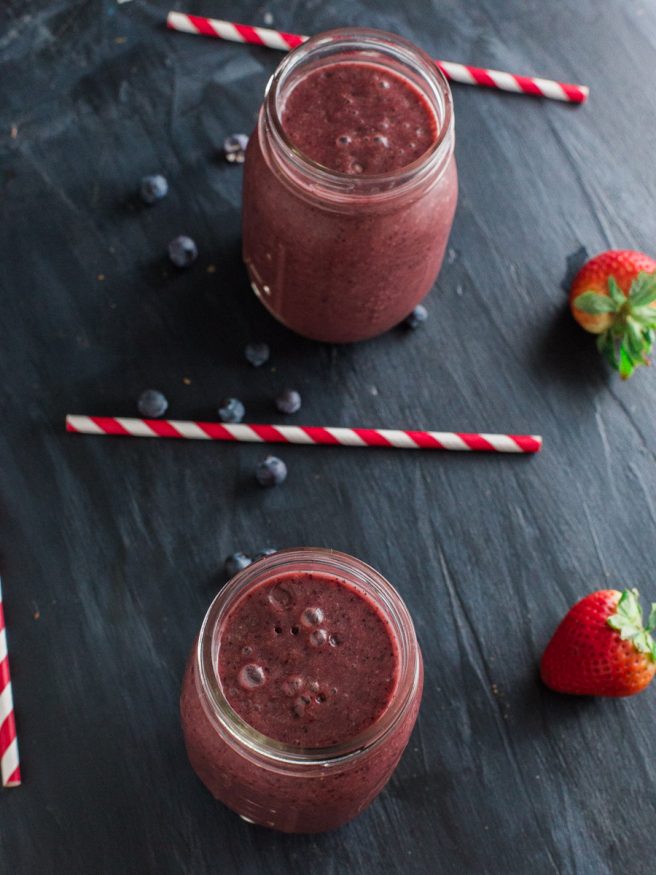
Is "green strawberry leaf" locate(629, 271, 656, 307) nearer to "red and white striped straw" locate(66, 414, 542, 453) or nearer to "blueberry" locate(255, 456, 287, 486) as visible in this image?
"red and white striped straw" locate(66, 414, 542, 453)

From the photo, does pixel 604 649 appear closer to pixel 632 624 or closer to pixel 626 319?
pixel 632 624

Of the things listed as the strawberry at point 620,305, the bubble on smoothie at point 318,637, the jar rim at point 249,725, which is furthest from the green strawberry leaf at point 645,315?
the bubble on smoothie at point 318,637

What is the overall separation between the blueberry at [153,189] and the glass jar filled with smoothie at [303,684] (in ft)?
2.66

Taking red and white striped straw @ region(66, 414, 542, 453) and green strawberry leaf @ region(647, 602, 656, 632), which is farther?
red and white striped straw @ region(66, 414, 542, 453)

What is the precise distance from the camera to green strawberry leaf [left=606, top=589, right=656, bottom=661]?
6.15 ft

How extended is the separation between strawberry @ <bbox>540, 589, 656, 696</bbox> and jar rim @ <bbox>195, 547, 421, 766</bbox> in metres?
0.37

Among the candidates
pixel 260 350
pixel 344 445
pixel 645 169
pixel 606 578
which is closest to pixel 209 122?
pixel 260 350

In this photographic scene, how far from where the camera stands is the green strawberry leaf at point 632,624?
1.88 meters

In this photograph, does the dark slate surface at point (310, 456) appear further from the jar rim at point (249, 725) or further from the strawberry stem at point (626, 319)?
the jar rim at point (249, 725)

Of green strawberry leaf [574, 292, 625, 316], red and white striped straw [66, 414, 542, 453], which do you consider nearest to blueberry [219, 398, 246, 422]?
red and white striped straw [66, 414, 542, 453]

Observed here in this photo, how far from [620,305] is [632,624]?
21.7 inches

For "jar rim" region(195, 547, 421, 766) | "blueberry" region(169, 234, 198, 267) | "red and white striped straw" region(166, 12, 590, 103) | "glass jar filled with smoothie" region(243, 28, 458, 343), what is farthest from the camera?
"red and white striped straw" region(166, 12, 590, 103)

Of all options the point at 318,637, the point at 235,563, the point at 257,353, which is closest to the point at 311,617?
the point at 318,637

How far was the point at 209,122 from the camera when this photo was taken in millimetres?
2236
